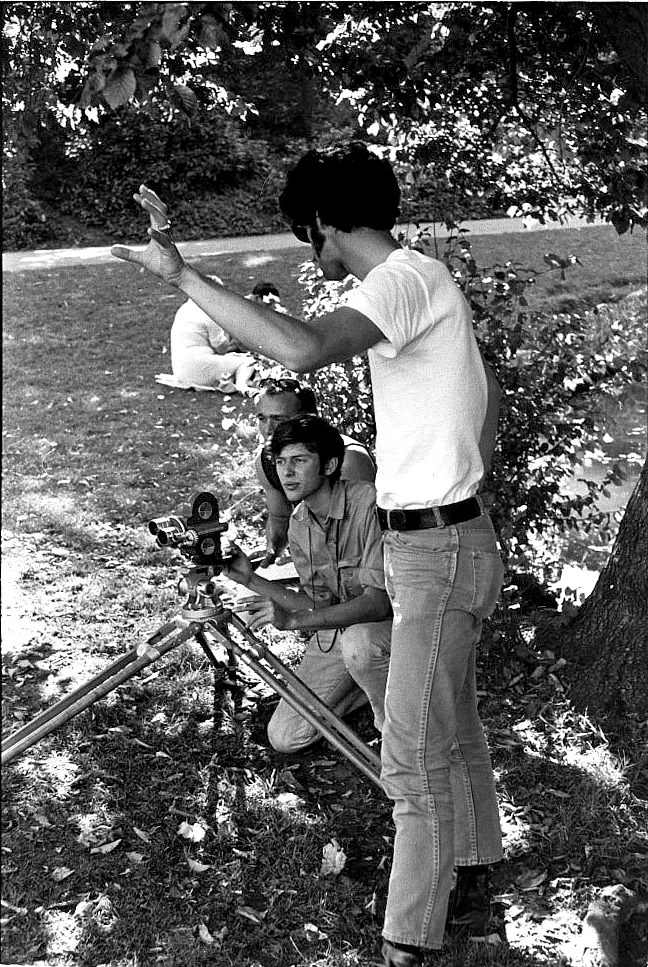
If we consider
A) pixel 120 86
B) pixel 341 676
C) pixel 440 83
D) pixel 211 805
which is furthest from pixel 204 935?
pixel 440 83

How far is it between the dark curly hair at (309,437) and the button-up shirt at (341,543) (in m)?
0.13

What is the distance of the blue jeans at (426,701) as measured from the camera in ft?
7.80

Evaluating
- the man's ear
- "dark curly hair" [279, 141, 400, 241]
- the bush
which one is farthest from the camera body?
the bush

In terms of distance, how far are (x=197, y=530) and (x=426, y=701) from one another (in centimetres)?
77

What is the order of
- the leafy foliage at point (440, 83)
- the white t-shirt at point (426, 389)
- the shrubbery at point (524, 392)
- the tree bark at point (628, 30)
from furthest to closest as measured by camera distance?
the shrubbery at point (524, 392) → the tree bark at point (628, 30) → the leafy foliage at point (440, 83) → the white t-shirt at point (426, 389)

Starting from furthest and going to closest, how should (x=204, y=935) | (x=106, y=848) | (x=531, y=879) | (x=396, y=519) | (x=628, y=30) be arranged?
(x=628, y=30) < (x=106, y=848) < (x=531, y=879) < (x=204, y=935) < (x=396, y=519)

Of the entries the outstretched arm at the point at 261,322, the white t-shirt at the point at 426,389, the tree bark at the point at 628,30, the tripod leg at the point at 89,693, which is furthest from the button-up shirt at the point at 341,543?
the tree bark at the point at 628,30

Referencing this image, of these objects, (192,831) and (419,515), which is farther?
(192,831)

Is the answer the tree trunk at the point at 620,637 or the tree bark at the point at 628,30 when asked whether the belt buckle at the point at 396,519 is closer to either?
the tree trunk at the point at 620,637

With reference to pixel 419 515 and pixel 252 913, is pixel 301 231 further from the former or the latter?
pixel 252 913

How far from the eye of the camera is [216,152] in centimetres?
1259

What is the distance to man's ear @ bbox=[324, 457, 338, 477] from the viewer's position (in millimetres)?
3264

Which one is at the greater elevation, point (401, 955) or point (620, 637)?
point (620, 637)

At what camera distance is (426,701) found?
93.9 inches
